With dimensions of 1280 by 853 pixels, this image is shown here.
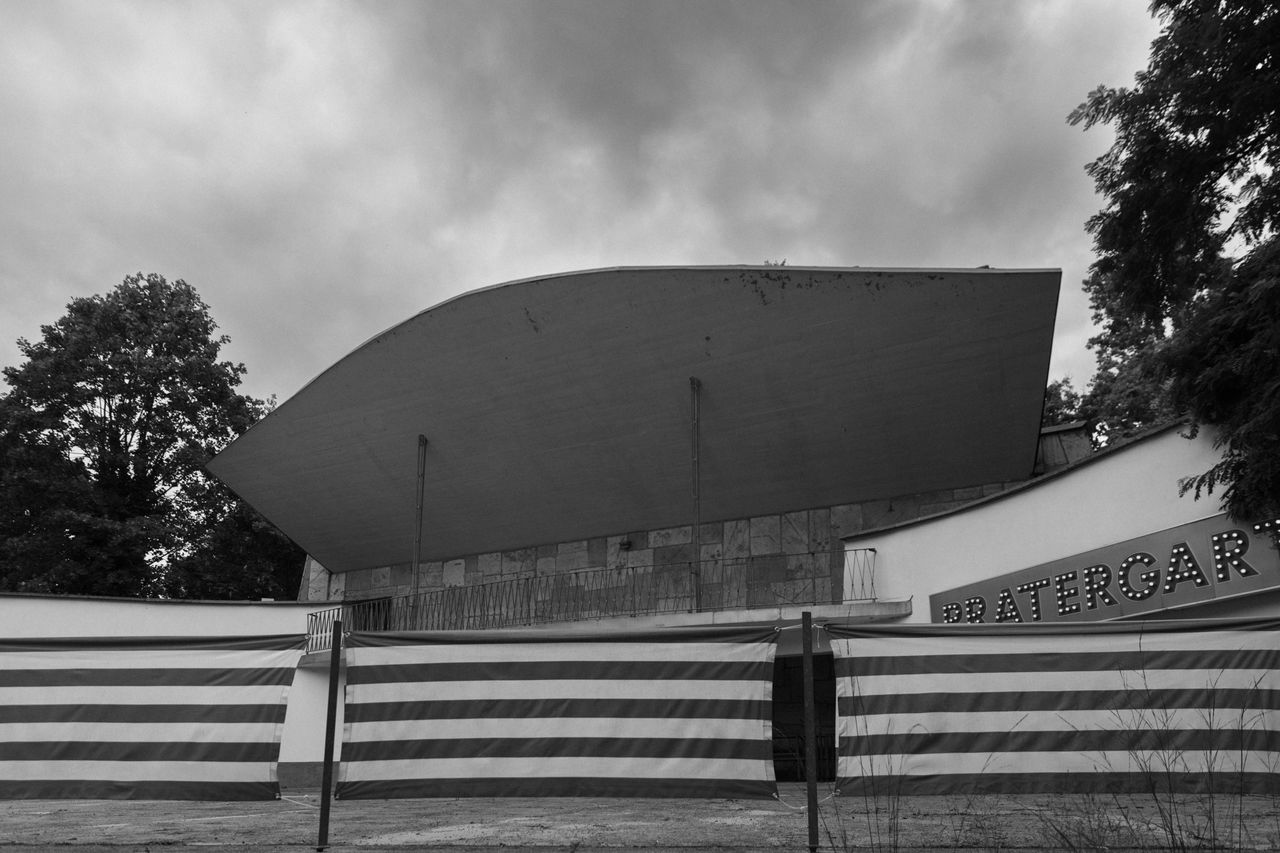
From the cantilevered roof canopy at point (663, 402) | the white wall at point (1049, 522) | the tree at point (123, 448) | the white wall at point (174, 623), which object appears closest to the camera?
the white wall at point (1049, 522)

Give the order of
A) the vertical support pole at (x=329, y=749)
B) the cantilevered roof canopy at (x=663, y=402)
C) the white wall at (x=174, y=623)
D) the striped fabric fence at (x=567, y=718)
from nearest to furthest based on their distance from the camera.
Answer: the vertical support pole at (x=329, y=749)
the striped fabric fence at (x=567, y=718)
the cantilevered roof canopy at (x=663, y=402)
the white wall at (x=174, y=623)

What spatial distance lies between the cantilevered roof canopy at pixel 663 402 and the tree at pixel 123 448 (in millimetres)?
8987

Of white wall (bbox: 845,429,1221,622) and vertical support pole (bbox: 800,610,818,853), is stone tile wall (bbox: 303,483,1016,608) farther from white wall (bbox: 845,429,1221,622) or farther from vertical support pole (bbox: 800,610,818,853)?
vertical support pole (bbox: 800,610,818,853)

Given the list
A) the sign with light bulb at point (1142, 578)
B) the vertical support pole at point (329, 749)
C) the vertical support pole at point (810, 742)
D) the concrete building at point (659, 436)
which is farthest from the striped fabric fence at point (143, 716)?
the concrete building at point (659, 436)

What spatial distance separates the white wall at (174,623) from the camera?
56.8 feet

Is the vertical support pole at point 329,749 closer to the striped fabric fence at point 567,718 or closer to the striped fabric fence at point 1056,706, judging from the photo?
the striped fabric fence at point 567,718

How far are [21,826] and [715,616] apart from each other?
9.68 metres

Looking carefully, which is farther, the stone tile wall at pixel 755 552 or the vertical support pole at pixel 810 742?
the stone tile wall at pixel 755 552

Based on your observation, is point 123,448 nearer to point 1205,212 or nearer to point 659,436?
point 659,436

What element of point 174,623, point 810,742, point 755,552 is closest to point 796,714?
point 755,552

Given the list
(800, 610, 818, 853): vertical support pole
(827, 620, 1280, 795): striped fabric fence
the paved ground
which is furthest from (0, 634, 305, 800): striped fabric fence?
(827, 620, 1280, 795): striped fabric fence

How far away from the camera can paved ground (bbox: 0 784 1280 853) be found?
4.00 metres

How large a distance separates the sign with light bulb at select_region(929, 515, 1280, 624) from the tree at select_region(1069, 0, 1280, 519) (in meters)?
0.36

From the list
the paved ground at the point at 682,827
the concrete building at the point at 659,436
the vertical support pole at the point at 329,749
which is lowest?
the paved ground at the point at 682,827
